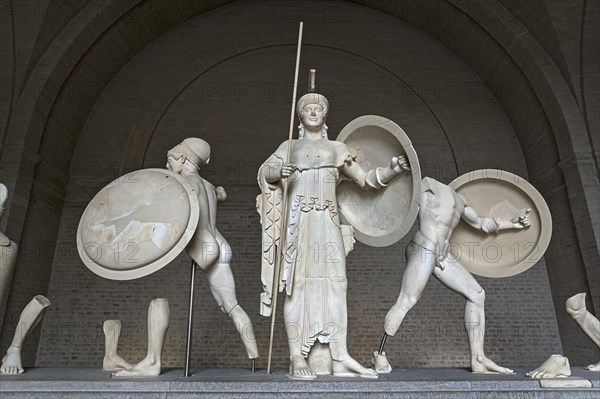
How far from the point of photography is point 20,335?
5.10 metres

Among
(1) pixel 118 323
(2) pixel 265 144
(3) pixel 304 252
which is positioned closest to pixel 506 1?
(2) pixel 265 144

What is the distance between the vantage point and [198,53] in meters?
12.3

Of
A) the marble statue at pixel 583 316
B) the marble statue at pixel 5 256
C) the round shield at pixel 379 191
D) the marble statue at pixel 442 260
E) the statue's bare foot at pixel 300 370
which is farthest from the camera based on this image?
the marble statue at pixel 583 316

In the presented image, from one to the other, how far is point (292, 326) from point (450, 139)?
8.29m

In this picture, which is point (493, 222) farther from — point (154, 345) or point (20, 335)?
point (20, 335)

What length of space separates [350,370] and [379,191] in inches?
67.4

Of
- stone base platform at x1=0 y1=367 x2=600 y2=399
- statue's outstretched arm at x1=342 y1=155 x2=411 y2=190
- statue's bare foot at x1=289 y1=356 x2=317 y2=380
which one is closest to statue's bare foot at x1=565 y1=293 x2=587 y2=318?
stone base platform at x1=0 y1=367 x2=600 y2=399

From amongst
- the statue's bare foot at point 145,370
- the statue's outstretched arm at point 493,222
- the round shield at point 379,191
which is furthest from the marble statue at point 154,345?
the statue's outstretched arm at point 493,222

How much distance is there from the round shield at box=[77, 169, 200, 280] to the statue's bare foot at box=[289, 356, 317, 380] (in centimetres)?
134

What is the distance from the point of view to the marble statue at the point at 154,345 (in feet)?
14.6

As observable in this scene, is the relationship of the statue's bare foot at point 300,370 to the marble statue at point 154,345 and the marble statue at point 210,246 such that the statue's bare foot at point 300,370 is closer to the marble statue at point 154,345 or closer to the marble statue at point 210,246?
the marble statue at point 210,246

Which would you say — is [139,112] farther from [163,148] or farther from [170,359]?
[170,359]

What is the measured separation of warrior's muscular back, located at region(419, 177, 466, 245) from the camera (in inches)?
205

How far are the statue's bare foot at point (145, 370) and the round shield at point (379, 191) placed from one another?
2143 millimetres
